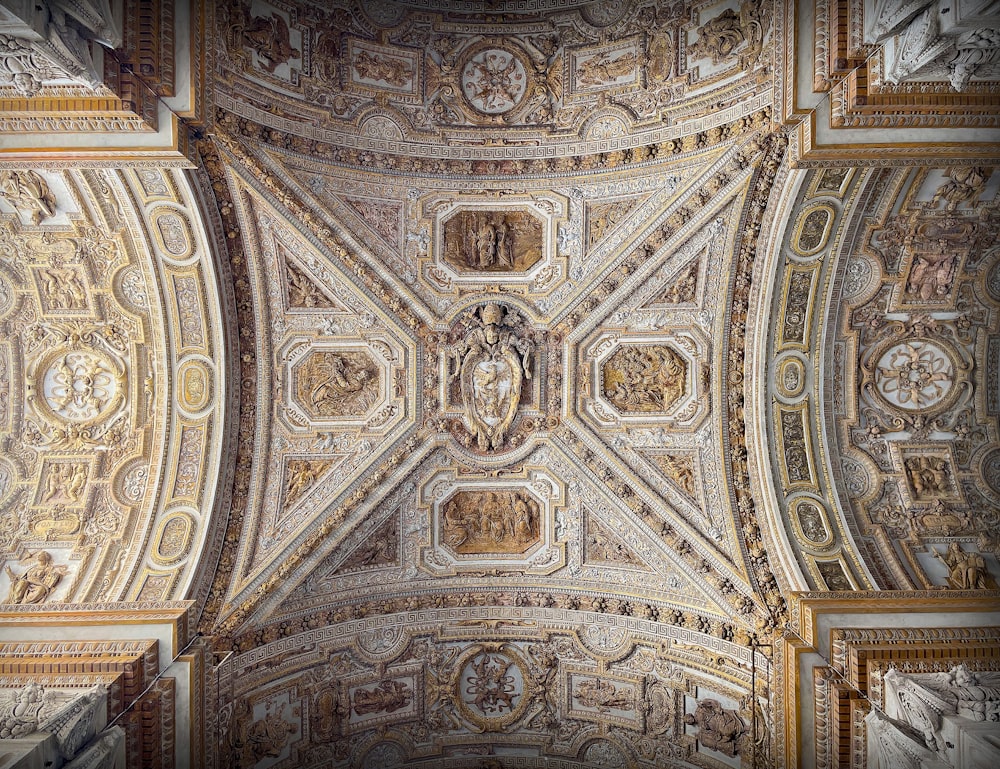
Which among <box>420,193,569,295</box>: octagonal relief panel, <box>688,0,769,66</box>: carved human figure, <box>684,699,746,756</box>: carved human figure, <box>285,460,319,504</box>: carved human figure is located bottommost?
<box>684,699,746,756</box>: carved human figure

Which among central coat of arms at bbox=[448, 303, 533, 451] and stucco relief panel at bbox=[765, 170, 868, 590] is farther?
central coat of arms at bbox=[448, 303, 533, 451]

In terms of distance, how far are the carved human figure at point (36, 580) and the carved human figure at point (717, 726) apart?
977 cm

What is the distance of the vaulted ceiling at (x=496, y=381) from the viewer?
28.6ft

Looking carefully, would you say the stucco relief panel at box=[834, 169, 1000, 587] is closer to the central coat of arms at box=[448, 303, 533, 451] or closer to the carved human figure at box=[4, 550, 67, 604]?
the central coat of arms at box=[448, 303, 533, 451]

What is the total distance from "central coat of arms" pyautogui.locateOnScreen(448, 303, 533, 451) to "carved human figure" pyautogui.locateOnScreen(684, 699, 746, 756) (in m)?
5.18

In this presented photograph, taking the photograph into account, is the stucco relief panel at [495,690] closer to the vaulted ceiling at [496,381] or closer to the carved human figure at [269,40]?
the vaulted ceiling at [496,381]

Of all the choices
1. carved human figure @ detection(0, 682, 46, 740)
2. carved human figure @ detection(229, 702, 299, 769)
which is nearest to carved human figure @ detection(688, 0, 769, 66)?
carved human figure @ detection(0, 682, 46, 740)

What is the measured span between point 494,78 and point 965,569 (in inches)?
393

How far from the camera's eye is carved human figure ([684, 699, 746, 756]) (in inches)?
359

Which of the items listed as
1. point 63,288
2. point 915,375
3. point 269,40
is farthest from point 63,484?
point 915,375

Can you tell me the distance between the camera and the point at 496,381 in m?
9.95

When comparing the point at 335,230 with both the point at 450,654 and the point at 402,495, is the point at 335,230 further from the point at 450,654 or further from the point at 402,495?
the point at 450,654

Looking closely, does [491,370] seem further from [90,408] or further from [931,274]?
[931,274]

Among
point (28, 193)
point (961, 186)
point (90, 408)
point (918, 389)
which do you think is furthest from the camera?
point (90, 408)
